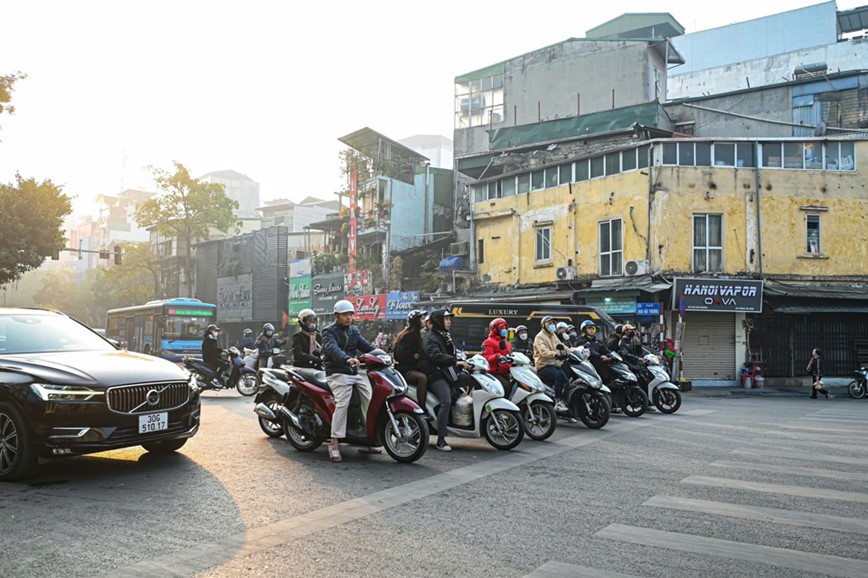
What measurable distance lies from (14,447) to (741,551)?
606 cm

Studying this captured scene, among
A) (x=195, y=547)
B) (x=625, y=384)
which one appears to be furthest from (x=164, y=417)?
(x=625, y=384)

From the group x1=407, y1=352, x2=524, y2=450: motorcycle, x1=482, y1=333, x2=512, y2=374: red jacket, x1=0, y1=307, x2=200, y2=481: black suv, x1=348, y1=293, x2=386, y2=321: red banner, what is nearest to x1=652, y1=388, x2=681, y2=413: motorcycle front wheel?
x1=482, y1=333, x2=512, y2=374: red jacket

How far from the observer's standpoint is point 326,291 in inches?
1692

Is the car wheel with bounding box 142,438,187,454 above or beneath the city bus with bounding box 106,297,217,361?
beneath

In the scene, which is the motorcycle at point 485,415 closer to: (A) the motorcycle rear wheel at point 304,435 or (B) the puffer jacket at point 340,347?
(B) the puffer jacket at point 340,347

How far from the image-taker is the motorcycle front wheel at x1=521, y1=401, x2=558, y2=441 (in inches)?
370

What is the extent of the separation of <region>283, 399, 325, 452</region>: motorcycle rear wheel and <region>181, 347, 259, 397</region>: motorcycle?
27.0 feet

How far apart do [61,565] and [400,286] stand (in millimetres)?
33892

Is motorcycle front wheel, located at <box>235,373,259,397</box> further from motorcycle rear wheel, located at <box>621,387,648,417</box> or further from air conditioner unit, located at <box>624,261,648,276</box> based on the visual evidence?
air conditioner unit, located at <box>624,261,648,276</box>

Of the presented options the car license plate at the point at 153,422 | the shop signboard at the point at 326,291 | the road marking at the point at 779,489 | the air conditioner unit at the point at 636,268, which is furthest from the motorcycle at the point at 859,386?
the shop signboard at the point at 326,291

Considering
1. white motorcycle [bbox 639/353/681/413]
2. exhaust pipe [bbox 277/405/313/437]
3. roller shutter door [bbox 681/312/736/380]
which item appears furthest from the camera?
roller shutter door [bbox 681/312/736/380]

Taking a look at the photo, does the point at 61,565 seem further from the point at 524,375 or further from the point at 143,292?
the point at 143,292

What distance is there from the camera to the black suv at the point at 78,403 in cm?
602

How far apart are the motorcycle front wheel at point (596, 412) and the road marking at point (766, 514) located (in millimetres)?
4948
